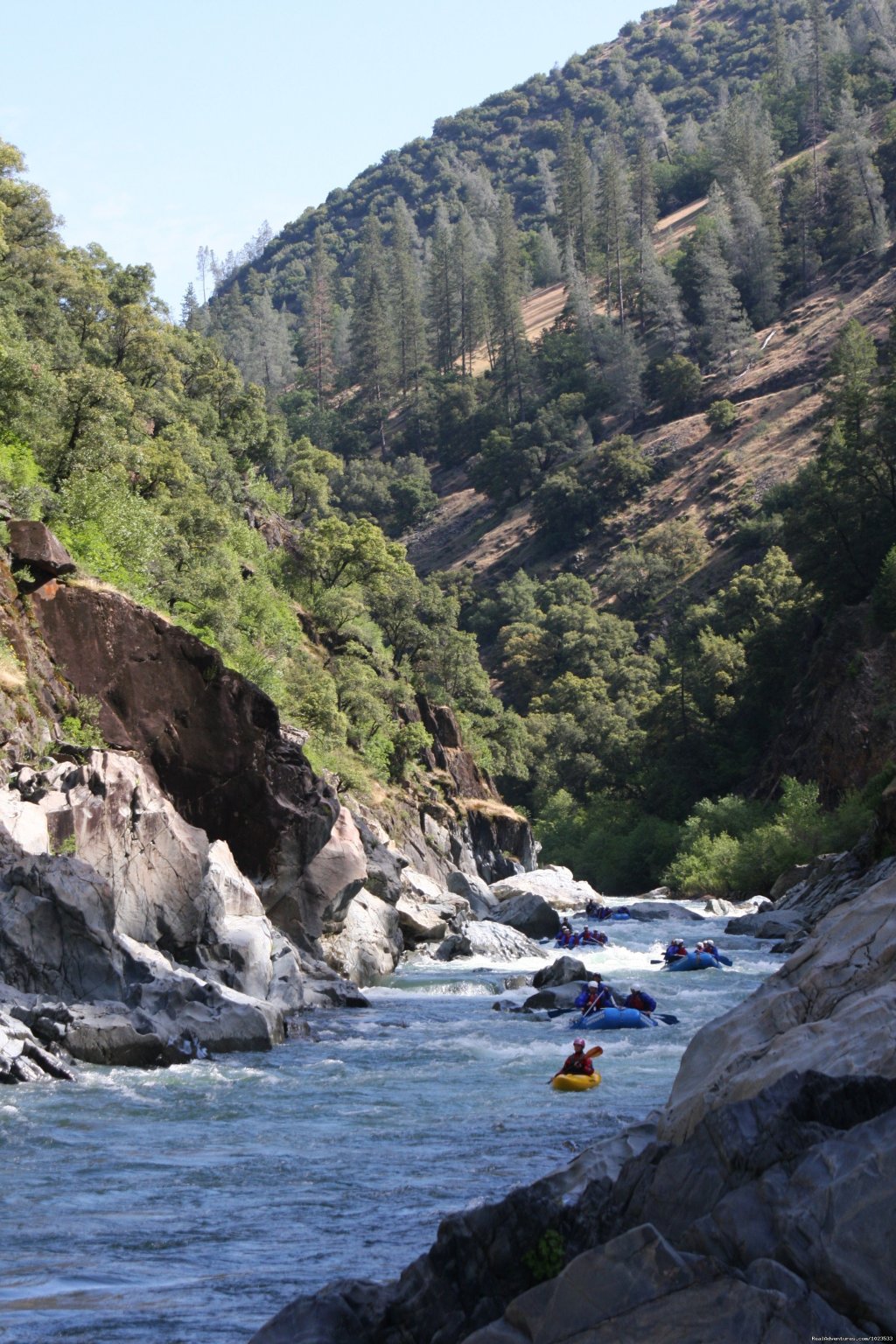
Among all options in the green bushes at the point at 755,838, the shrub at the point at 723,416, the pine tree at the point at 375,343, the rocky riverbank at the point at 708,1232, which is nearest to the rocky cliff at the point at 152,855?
the rocky riverbank at the point at 708,1232

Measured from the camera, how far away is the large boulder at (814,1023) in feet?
25.5

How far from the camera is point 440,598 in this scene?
57.4 meters

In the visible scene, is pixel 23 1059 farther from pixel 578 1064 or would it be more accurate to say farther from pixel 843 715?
pixel 843 715

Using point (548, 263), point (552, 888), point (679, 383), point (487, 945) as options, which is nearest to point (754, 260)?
point (679, 383)

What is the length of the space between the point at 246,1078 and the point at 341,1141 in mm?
3059

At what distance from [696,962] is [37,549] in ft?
Answer: 54.7

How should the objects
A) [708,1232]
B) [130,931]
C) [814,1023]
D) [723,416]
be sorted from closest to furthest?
1. [708,1232]
2. [814,1023]
3. [130,931]
4. [723,416]

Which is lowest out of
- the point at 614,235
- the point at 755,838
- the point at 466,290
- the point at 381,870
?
the point at 755,838

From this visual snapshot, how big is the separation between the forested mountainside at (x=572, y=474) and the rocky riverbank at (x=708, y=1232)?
1633 cm

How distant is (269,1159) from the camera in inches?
502

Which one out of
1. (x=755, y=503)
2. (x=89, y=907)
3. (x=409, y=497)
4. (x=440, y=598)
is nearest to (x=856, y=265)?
(x=755, y=503)

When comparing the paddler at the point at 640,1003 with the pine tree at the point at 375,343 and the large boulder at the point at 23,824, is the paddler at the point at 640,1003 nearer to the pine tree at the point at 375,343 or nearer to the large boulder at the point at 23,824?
the large boulder at the point at 23,824

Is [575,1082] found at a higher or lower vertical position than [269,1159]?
lower

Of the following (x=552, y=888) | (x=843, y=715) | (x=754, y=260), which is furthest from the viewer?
(x=754, y=260)
